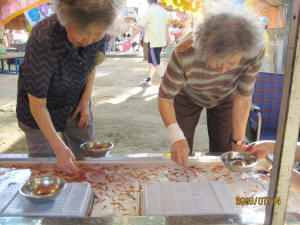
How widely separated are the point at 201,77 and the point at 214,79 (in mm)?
79

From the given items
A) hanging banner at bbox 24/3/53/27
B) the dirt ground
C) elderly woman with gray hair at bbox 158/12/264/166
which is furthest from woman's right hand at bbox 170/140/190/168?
hanging banner at bbox 24/3/53/27

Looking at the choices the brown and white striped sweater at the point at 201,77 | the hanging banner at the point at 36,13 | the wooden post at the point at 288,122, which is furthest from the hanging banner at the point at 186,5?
the hanging banner at the point at 36,13

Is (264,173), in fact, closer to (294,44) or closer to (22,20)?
(294,44)

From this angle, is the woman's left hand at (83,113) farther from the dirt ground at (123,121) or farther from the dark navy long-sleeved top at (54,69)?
the dirt ground at (123,121)

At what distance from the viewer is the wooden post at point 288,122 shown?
547 mm

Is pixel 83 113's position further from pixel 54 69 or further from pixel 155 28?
pixel 155 28

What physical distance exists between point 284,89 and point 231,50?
1.90ft

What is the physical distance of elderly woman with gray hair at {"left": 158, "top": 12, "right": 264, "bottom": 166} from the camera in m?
1.14

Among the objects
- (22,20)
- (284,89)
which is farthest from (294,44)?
(22,20)

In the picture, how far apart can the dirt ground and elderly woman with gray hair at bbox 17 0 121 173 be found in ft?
4.93

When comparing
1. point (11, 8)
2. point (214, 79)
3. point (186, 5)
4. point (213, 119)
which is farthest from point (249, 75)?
point (186, 5)

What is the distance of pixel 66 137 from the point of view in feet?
6.04

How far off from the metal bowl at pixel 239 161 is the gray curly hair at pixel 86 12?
804 millimetres

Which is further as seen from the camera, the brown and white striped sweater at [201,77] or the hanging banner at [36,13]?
the hanging banner at [36,13]
